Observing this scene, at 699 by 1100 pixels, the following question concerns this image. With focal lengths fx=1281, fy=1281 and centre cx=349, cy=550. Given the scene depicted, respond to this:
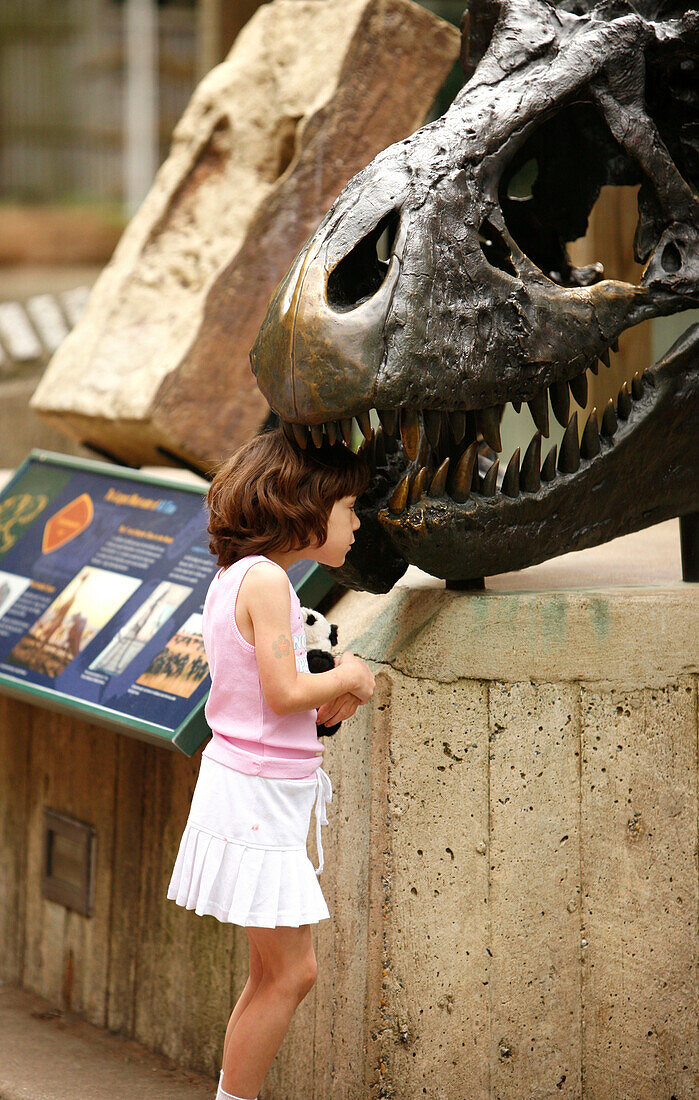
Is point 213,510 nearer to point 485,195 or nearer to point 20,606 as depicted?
point 485,195

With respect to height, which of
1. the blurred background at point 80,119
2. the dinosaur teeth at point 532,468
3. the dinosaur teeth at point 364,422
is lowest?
the dinosaur teeth at point 532,468

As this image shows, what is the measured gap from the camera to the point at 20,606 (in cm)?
344

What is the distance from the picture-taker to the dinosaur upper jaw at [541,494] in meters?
2.25

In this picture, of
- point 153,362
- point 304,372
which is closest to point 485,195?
point 304,372

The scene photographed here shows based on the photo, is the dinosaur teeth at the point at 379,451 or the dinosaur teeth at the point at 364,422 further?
the dinosaur teeth at the point at 379,451

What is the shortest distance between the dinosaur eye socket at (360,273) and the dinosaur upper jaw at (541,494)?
0.88 feet

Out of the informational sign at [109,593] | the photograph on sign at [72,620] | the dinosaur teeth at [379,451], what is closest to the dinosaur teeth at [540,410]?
the dinosaur teeth at [379,451]

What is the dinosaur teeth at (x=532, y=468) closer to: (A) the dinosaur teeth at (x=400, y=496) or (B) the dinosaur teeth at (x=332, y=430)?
(A) the dinosaur teeth at (x=400, y=496)

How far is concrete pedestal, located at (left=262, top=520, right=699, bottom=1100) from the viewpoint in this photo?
2541 mm

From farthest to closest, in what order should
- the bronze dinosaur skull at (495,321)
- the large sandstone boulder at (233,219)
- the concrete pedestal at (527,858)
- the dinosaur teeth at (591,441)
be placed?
the large sandstone boulder at (233,219), the concrete pedestal at (527,858), the dinosaur teeth at (591,441), the bronze dinosaur skull at (495,321)

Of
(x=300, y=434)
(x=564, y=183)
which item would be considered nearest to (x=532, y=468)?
(x=300, y=434)

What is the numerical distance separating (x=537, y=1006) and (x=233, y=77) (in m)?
3.60

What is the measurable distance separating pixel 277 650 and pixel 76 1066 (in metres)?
1.53

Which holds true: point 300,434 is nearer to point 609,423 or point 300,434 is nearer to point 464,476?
point 464,476
